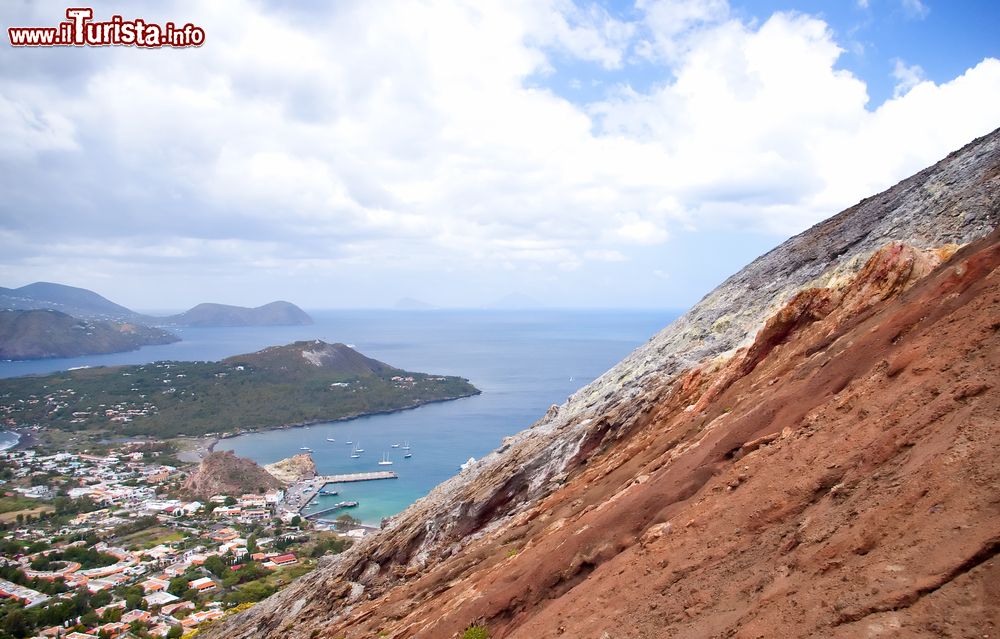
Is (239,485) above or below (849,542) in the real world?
below

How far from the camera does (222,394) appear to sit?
15862cm

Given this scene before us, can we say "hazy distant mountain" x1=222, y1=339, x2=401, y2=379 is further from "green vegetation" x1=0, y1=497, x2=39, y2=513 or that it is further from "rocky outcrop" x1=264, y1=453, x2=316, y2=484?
"green vegetation" x1=0, y1=497, x2=39, y2=513

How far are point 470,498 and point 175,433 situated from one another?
5337 inches

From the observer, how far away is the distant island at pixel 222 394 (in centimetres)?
14000

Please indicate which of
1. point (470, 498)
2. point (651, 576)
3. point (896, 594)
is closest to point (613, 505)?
point (651, 576)

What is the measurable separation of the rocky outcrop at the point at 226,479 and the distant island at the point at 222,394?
4045cm

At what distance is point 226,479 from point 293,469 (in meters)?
12.1

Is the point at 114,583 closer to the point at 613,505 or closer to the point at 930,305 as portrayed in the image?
the point at 613,505

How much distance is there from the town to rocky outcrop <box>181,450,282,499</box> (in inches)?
Answer: 66.4

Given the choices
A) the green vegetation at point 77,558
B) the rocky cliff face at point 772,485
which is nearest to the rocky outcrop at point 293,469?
the green vegetation at point 77,558

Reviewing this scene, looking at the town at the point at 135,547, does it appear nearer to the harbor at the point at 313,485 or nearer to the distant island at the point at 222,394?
the harbor at the point at 313,485

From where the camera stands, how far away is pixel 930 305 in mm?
11242

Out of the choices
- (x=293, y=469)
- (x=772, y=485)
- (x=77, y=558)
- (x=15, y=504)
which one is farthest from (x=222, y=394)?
(x=772, y=485)

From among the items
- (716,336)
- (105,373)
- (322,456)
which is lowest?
(322,456)
